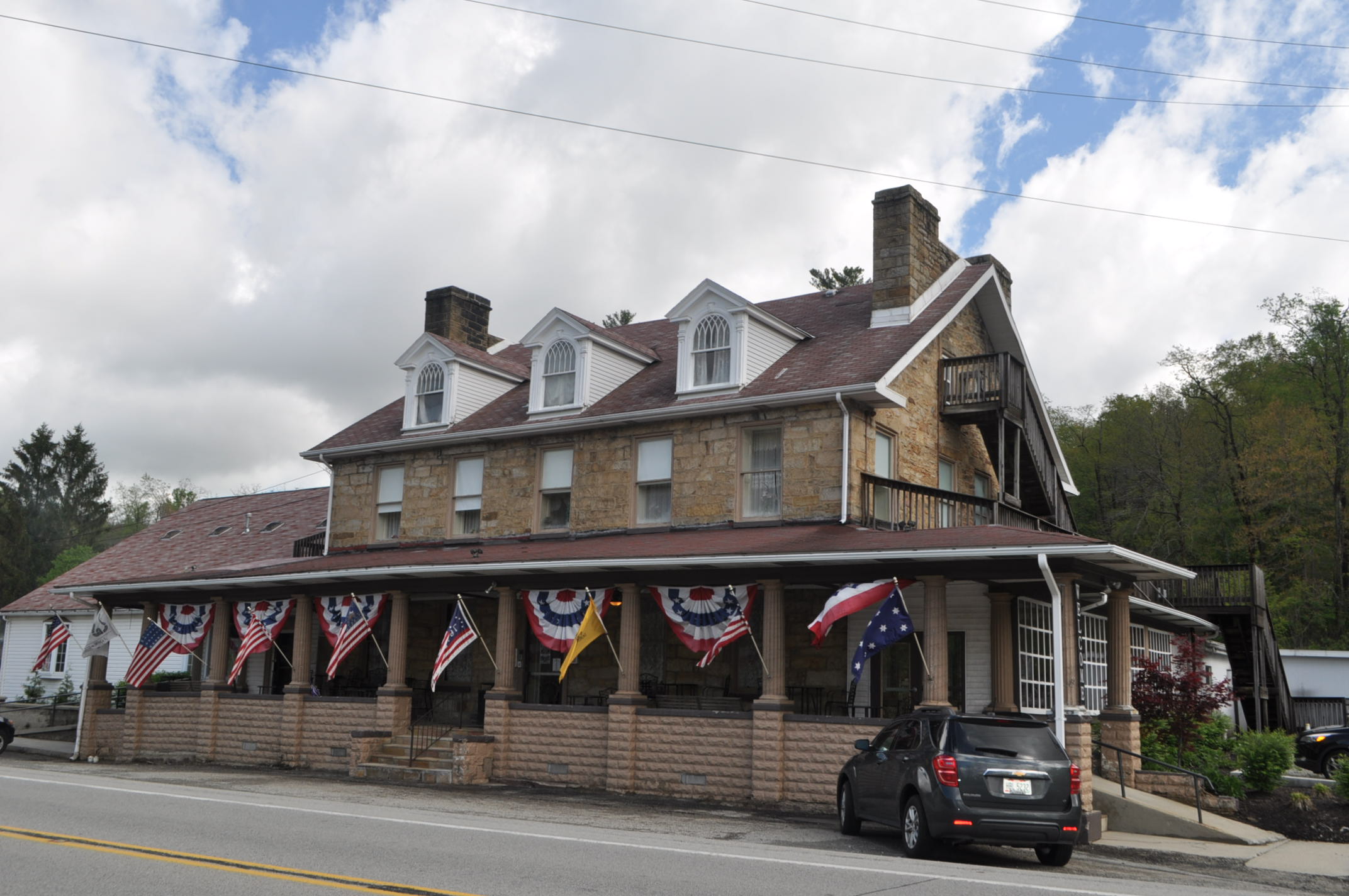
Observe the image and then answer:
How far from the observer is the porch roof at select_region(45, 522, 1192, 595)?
Result: 1608 centimetres

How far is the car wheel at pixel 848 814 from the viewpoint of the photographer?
14.4 m

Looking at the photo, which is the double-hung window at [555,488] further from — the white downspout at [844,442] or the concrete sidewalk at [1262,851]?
the concrete sidewalk at [1262,851]

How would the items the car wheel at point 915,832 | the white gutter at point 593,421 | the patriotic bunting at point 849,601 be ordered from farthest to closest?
1. the white gutter at point 593,421
2. the patriotic bunting at point 849,601
3. the car wheel at point 915,832

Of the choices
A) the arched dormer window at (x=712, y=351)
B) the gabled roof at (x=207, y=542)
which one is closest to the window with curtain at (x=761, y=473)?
the arched dormer window at (x=712, y=351)

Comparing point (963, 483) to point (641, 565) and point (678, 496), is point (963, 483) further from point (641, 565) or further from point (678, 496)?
point (641, 565)

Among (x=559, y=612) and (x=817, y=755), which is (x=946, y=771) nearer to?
(x=817, y=755)

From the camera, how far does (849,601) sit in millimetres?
16766

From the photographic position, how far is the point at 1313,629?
Answer: 48250 mm

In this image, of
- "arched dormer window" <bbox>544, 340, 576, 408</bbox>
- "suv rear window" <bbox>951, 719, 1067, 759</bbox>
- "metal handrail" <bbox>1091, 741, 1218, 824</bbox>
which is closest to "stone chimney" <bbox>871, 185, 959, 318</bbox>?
"arched dormer window" <bbox>544, 340, 576, 408</bbox>

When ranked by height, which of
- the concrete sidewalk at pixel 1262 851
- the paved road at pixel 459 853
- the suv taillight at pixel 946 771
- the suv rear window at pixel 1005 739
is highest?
the suv rear window at pixel 1005 739

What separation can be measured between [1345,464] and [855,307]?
30.8 m

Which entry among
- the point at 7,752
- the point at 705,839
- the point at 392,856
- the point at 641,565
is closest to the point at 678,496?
the point at 641,565

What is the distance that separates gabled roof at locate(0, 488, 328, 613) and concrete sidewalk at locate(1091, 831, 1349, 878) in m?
24.0

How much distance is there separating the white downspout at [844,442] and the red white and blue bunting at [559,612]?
13.7 ft
